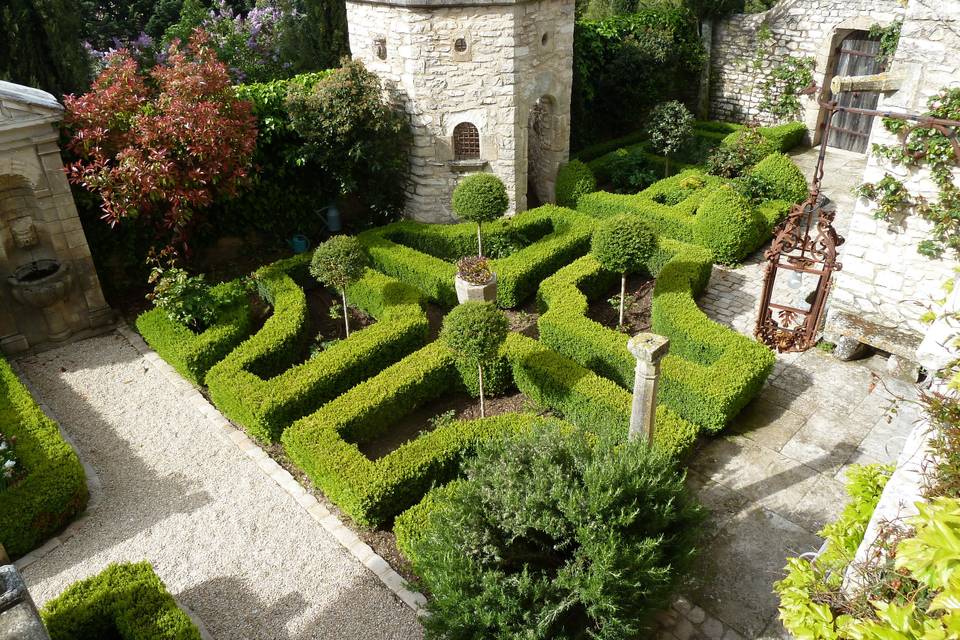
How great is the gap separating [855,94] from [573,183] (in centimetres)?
806

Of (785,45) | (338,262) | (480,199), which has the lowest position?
(338,262)

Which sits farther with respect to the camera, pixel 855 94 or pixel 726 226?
pixel 855 94

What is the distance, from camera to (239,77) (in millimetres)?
16859

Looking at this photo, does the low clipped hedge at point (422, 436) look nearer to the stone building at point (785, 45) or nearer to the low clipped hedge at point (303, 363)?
the low clipped hedge at point (303, 363)

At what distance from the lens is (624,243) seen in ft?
34.5

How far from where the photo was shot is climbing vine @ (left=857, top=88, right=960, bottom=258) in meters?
8.39

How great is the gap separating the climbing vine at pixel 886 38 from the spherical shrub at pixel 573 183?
753cm

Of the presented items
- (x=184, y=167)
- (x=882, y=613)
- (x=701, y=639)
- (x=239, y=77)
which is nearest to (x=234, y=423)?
(x=184, y=167)

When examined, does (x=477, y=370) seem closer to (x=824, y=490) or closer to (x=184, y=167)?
→ (x=824, y=490)

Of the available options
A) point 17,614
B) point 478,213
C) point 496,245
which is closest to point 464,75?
point 478,213

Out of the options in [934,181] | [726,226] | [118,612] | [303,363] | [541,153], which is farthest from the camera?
[541,153]

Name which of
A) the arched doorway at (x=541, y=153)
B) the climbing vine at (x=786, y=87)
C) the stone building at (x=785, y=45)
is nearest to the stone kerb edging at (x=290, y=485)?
the arched doorway at (x=541, y=153)

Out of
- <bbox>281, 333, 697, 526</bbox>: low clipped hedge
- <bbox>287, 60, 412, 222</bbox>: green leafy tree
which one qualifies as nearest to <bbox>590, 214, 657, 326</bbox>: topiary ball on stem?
<bbox>281, 333, 697, 526</bbox>: low clipped hedge

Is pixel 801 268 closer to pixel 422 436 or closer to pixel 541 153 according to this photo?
pixel 422 436
